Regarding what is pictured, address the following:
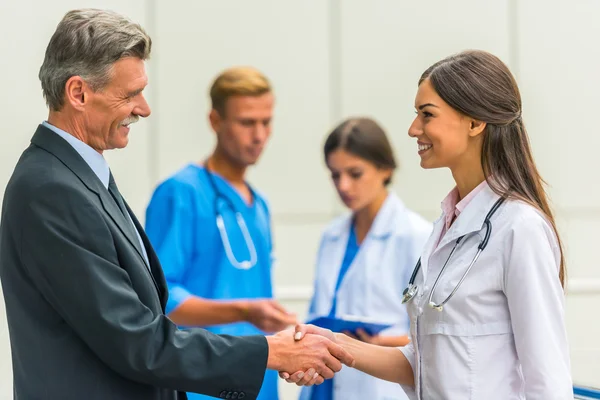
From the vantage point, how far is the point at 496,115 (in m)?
2.09

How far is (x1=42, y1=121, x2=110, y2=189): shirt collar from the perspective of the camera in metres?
2.02

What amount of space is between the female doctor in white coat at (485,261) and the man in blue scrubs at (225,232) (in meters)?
1.08

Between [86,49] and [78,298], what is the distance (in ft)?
1.70

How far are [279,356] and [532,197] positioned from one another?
0.68 m

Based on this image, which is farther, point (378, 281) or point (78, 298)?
point (378, 281)

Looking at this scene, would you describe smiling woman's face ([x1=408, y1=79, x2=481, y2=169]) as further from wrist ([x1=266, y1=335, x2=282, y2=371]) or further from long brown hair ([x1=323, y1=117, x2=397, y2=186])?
long brown hair ([x1=323, y1=117, x2=397, y2=186])

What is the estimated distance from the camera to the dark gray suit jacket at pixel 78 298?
1.88 m

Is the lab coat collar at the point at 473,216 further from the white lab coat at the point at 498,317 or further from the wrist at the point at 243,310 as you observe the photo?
the wrist at the point at 243,310

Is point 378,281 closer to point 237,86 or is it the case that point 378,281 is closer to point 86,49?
point 237,86

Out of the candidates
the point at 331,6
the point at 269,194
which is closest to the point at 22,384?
the point at 269,194

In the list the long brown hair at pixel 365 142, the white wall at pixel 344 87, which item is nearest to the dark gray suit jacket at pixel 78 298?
the long brown hair at pixel 365 142

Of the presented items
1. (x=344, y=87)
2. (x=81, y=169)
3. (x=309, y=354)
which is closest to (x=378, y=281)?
(x=309, y=354)

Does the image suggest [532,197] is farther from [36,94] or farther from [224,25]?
[224,25]

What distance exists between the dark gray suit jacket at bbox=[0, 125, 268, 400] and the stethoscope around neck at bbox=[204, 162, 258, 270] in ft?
4.27
